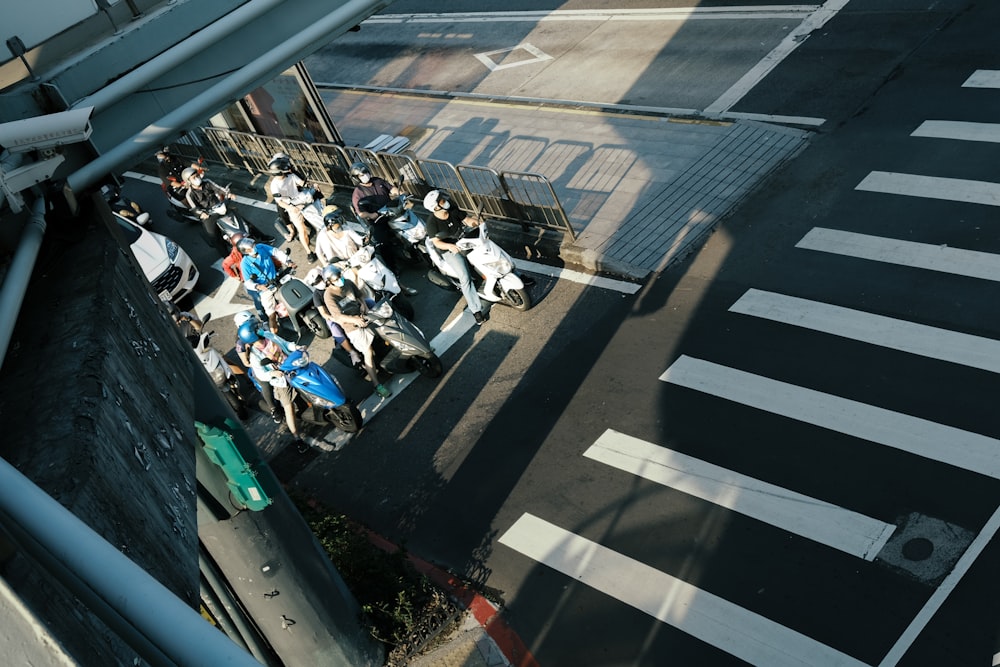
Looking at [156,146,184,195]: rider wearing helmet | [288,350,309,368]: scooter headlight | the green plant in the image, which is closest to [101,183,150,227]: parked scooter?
[156,146,184,195]: rider wearing helmet

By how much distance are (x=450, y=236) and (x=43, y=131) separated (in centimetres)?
761

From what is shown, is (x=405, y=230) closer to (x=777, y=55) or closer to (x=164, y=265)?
(x=164, y=265)

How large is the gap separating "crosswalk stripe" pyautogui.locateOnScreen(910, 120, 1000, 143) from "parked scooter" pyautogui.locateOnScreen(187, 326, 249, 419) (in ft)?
34.5

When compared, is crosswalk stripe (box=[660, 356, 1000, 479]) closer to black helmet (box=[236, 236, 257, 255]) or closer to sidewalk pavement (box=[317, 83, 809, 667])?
sidewalk pavement (box=[317, 83, 809, 667])

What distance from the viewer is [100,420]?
450cm

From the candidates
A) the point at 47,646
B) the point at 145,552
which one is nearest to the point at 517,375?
the point at 145,552

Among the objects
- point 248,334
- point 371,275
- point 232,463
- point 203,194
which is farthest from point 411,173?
point 232,463

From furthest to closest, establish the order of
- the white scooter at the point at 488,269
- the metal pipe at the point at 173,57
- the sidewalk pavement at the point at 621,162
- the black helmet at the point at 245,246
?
the black helmet at the point at 245,246
the sidewalk pavement at the point at 621,162
the white scooter at the point at 488,269
the metal pipe at the point at 173,57

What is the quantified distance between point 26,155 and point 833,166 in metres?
11.2

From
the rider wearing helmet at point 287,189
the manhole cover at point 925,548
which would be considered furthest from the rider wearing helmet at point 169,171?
the manhole cover at point 925,548

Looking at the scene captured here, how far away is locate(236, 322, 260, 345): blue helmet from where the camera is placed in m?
12.2

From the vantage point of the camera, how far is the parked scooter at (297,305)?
1436cm

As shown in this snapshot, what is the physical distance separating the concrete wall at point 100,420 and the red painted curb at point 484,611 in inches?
167

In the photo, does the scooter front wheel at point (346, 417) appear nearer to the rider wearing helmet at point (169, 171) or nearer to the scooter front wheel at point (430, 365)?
the scooter front wheel at point (430, 365)
